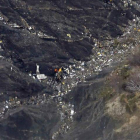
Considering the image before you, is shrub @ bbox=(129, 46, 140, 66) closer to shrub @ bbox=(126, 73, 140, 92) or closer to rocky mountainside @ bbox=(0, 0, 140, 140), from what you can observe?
rocky mountainside @ bbox=(0, 0, 140, 140)

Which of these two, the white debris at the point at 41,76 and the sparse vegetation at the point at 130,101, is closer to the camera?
the sparse vegetation at the point at 130,101

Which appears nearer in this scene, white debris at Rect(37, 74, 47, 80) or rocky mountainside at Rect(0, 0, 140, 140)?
rocky mountainside at Rect(0, 0, 140, 140)

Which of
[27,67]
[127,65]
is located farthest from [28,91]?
[127,65]

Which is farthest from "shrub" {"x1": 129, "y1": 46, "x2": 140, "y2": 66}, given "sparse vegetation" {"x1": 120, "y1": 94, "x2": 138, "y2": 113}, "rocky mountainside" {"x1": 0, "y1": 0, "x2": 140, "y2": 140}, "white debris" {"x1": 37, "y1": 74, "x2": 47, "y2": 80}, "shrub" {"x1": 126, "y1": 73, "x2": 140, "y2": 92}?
"white debris" {"x1": 37, "y1": 74, "x2": 47, "y2": 80}

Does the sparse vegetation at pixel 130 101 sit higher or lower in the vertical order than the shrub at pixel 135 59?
lower

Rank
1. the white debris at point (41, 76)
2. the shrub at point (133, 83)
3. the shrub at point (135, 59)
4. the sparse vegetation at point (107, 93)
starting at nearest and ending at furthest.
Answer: the shrub at point (133, 83) < the sparse vegetation at point (107, 93) < the white debris at point (41, 76) < the shrub at point (135, 59)

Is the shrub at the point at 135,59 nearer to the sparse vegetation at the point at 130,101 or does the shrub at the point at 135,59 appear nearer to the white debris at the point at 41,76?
the sparse vegetation at the point at 130,101

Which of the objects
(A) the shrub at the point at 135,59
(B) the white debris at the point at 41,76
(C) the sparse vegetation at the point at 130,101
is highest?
(A) the shrub at the point at 135,59

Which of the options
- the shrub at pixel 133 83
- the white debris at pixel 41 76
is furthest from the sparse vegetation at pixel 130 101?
the white debris at pixel 41 76

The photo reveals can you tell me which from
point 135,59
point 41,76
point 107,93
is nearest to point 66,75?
point 41,76
